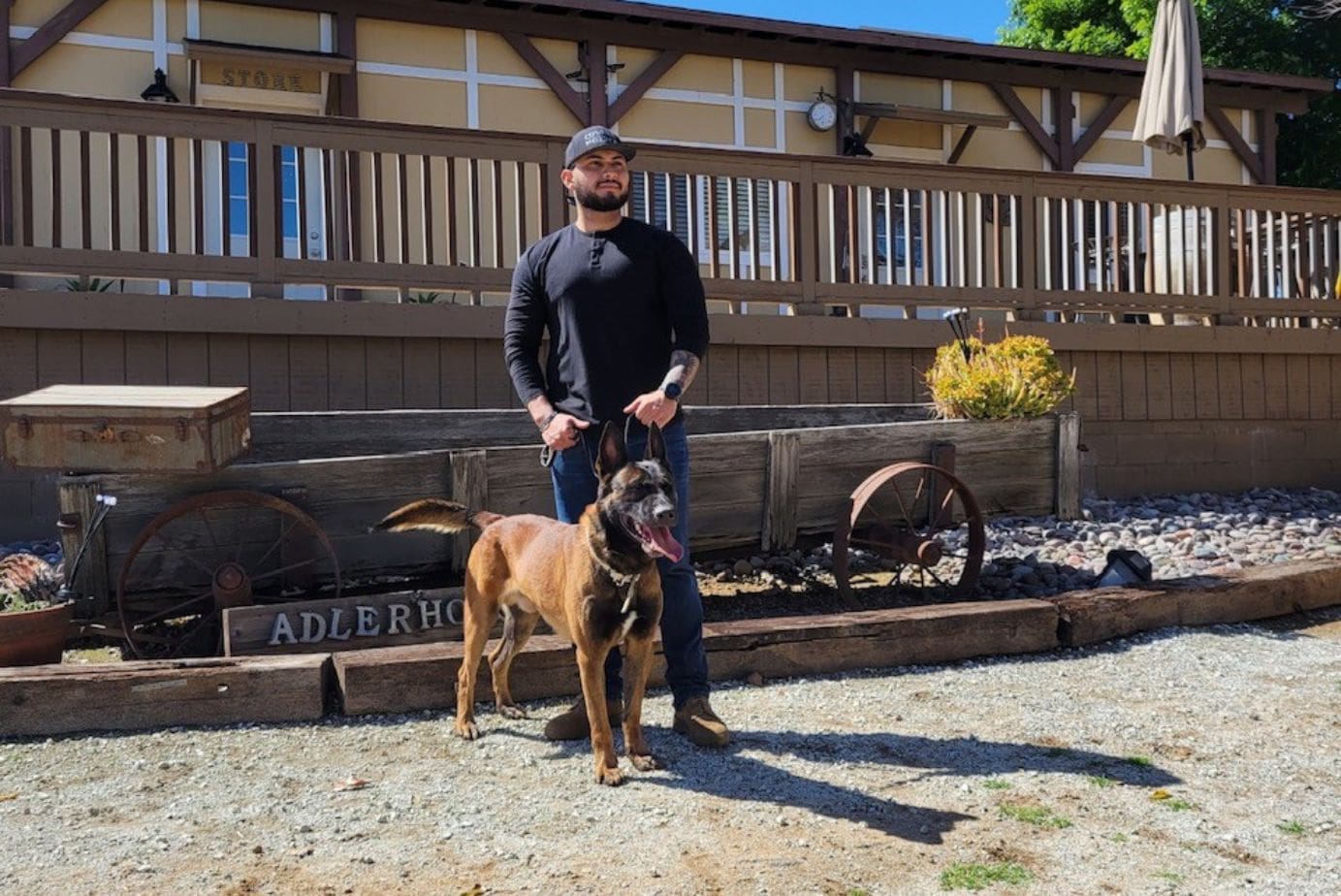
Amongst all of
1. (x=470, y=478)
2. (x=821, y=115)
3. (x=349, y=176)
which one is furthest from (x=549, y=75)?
(x=470, y=478)

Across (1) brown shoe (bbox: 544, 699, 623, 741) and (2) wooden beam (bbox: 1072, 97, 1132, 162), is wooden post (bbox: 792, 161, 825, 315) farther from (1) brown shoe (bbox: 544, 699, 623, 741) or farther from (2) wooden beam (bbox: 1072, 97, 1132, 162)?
(2) wooden beam (bbox: 1072, 97, 1132, 162)

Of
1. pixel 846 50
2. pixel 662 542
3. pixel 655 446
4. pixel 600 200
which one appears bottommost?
pixel 662 542

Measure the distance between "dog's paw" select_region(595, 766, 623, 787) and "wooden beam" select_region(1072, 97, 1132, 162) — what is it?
12.4 m

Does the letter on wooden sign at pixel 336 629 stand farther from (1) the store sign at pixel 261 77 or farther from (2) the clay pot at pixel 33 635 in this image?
(1) the store sign at pixel 261 77

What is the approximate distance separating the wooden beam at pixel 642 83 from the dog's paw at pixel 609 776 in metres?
9.52

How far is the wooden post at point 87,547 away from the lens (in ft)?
14.5

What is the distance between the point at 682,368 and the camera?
365cm

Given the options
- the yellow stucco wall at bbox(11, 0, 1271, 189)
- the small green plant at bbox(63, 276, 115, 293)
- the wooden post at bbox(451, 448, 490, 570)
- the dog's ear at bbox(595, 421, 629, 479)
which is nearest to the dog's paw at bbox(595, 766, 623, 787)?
the dog's ear at bbox(595, 421, 629, 479)

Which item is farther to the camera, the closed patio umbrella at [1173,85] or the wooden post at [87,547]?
the closed patio umbrella at [1173,85]

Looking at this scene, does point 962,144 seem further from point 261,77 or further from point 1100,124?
point 261,77

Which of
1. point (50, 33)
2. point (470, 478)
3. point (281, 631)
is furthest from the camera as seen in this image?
point (50, 33)

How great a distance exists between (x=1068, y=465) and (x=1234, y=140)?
10.9m

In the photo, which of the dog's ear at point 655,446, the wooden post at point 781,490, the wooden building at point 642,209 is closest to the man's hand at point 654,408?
the dog's ear at point 655,446

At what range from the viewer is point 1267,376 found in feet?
32.5
